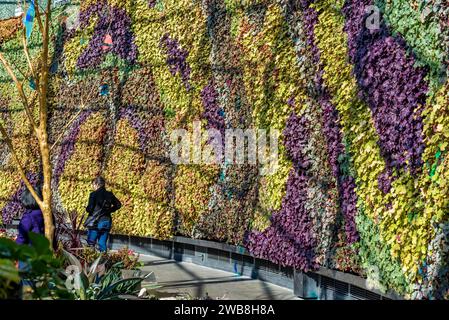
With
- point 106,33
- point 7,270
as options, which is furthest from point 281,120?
point 106,33

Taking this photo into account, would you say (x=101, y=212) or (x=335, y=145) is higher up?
(x=335, y=145)

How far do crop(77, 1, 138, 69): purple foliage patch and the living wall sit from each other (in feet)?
0.14

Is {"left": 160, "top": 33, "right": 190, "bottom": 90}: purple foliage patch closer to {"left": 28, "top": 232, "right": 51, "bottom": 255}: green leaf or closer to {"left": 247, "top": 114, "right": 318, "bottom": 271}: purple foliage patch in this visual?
{"left": 247, "top": 114, "right": 318, "bottom": 271}: purple foliage patch

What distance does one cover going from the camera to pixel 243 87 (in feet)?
35.3

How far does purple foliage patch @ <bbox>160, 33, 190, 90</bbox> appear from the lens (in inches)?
496

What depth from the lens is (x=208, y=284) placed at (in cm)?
1049

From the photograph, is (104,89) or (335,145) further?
(104,89)

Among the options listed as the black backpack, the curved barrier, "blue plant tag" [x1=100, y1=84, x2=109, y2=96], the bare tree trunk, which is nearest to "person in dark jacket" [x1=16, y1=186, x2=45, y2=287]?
the bare tree trunk

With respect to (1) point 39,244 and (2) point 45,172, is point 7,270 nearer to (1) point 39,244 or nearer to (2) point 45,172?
(1) point 39,244

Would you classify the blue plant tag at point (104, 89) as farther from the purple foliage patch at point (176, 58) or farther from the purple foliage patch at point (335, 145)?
the purple foliage patch at point (335, 145)

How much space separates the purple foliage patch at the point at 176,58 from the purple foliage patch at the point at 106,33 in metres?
1.22

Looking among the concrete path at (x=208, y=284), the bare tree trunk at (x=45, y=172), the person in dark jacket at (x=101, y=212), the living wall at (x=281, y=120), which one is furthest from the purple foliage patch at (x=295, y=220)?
the person in dark jacket at (x=101, y=212)

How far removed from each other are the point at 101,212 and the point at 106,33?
4785 mm

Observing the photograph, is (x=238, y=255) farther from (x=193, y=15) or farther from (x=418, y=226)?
(x=418, y=226)
